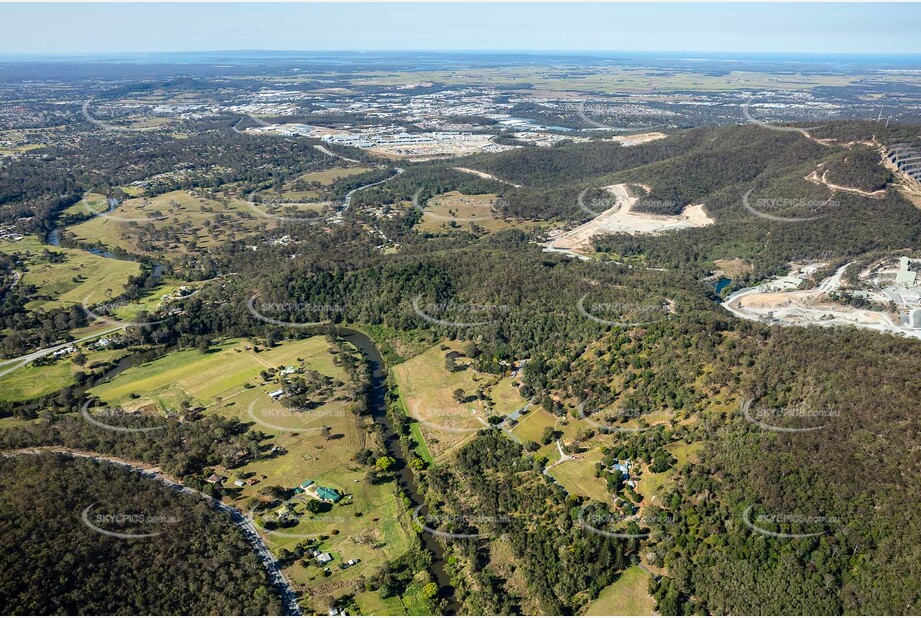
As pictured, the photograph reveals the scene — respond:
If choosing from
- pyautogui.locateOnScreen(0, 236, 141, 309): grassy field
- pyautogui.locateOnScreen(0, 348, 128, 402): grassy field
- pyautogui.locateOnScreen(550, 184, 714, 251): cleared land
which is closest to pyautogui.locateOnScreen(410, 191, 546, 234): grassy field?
pyautogui.locateOnScreen(550, 184, 714, 251): cleared land

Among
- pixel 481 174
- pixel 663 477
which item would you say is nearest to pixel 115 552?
pixel 663 477

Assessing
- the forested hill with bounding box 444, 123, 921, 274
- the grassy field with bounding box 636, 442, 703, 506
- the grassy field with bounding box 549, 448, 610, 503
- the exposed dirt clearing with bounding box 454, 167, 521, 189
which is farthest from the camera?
the exposed dirt clearing with bounding box 454, 167, 521, 189

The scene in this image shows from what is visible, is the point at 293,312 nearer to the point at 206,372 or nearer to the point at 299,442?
the point at 206,372

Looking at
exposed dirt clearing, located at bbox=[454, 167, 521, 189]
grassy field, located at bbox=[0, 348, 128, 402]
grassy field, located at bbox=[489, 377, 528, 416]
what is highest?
exposed dirt clearing, located at bbox=[454, 167, 521, 189]

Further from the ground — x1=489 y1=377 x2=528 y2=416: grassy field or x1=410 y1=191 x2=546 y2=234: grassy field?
x1=410 y1=191 x2=546 y2=234: grassy field

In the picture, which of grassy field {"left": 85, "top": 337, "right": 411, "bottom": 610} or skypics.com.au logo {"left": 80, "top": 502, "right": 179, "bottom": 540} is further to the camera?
grassy field {"left": 85, "top": 337, "right": 411, "bottom": 610}

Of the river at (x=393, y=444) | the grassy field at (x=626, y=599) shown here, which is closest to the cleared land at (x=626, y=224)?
the river at (x=393, y=444)

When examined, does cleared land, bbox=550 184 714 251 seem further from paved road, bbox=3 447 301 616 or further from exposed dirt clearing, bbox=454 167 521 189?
paved road, bbox=3 447 301 616
